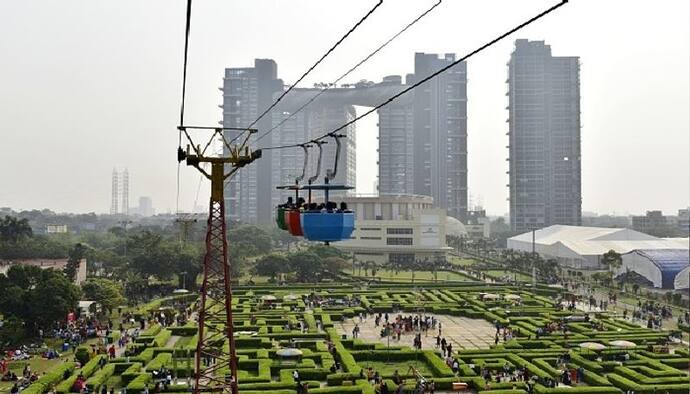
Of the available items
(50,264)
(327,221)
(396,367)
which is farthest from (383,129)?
(327,221)

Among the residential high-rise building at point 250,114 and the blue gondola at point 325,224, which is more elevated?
the residential high-rise building at point 250,114

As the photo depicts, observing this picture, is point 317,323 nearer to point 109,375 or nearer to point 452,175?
point 109,375

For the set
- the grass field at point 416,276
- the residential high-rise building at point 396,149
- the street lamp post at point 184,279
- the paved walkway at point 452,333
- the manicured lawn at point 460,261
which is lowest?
the paved walkway at point 452,333

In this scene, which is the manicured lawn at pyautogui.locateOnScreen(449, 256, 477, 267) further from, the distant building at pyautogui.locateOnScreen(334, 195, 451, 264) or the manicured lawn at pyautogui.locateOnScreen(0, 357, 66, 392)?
the manicured lawn at pyautogui.locateOnScreen(0, 357, 66, 392)

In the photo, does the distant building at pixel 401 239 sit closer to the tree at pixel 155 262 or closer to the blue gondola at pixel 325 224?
the tree at pixel 155 262

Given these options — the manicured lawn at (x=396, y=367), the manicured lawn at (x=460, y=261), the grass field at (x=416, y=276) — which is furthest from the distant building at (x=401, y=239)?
the manicured lawn at (x=396, y=367)

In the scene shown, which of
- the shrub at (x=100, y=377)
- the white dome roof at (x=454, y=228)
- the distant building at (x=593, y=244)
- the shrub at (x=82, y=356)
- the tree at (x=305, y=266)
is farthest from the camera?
the white dome roof at (x=454, y=228)

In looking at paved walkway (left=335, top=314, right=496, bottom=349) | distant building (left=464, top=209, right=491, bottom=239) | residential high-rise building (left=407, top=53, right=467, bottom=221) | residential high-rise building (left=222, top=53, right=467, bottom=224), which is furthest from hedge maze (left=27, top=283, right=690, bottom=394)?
residential high-rise building (left=407, top=53, right=467, bottom=221)
